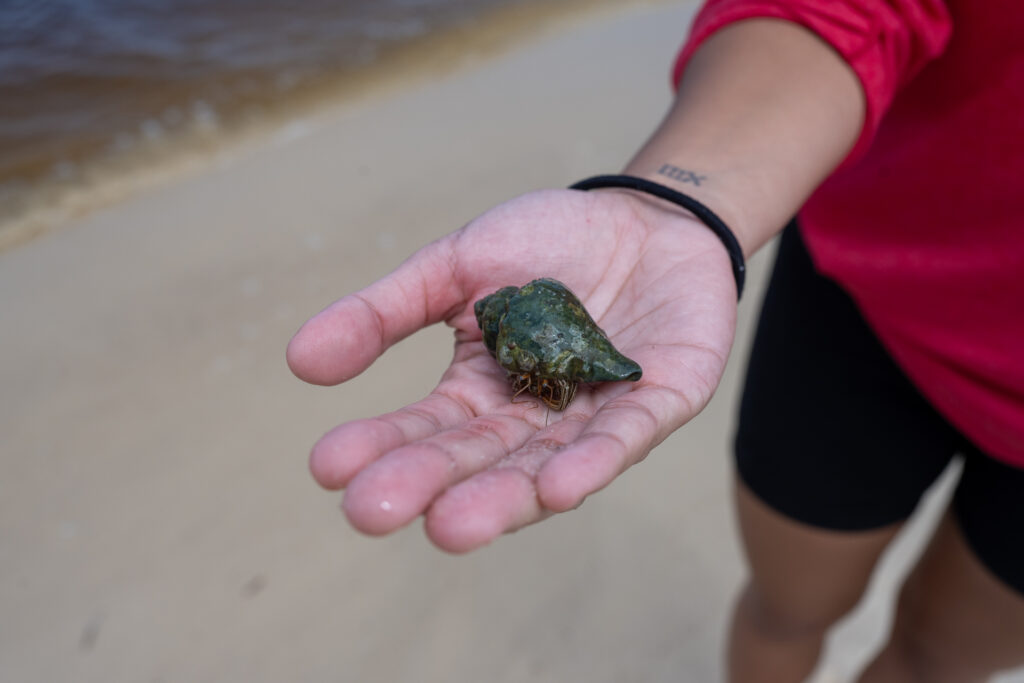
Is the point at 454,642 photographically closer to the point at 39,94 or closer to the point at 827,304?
the point at 827,304

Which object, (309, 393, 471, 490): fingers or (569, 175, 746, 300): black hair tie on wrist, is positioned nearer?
(309, 393, 471, 490): fingers

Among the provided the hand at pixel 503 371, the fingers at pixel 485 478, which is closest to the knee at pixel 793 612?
the hand at pixel 503 371

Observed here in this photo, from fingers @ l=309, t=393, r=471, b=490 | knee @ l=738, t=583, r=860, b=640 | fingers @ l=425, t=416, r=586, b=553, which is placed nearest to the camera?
fingers @ l=425, t=416, r=586, b=553

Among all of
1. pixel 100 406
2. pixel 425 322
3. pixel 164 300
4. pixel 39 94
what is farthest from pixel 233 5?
pixel 425 322

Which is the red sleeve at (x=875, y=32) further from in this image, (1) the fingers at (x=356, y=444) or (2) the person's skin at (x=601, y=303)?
(1) the fingers at (x=356, y=444)

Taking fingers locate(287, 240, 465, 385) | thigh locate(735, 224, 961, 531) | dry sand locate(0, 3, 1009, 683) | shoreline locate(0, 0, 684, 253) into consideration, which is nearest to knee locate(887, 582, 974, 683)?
thigh locate(735, 224, 961, 531)

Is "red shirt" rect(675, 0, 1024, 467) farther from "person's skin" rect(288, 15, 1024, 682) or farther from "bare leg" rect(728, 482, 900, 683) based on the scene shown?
"bare leg" rect(728, 482, 900, 683)

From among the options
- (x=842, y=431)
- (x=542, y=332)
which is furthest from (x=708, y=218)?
(x=842, y=431)
